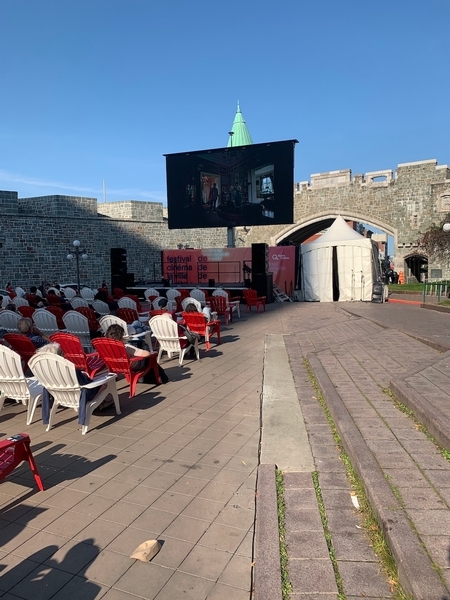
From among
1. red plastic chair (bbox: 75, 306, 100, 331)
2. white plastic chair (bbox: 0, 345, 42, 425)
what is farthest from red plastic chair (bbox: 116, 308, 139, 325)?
white plastic chair (bbox: 0, 345, 42, 425)

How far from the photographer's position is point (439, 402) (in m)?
4.43

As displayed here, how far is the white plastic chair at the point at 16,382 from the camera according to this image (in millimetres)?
4688

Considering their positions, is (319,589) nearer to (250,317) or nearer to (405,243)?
(250,317)

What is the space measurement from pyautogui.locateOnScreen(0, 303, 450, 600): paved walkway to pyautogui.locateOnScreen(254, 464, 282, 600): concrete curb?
0.05 m

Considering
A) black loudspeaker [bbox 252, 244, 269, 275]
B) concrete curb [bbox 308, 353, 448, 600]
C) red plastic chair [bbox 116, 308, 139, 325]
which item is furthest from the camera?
black loudspeaker [bbox 252, 244, 269, 275]

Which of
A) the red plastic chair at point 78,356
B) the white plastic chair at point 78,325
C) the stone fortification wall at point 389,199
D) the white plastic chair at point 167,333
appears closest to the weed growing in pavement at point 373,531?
the red plastic chair at point 78,356

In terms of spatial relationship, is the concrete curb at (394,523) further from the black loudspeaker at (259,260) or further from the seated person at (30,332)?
the black loudspeaker at (259,260)

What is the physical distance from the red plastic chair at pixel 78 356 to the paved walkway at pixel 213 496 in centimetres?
57

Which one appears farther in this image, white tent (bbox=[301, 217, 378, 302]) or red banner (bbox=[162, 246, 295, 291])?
red banner (bbox=[162, 246, 295, 291])

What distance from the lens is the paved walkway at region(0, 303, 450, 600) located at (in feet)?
7.66

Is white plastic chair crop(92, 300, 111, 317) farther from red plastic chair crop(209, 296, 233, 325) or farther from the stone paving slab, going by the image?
the stone paving slab

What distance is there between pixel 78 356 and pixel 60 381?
42.3 inches

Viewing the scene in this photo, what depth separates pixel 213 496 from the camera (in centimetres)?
325

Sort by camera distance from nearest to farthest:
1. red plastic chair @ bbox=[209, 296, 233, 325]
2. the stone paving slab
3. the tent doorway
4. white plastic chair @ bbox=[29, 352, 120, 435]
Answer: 1. the stone paving slab
2. white plastic chair @ bbox=[29, 352, 120, 435]
3. red plastic chair @ bbox=[209, 296, 233, 325]
4. the tent doorway
